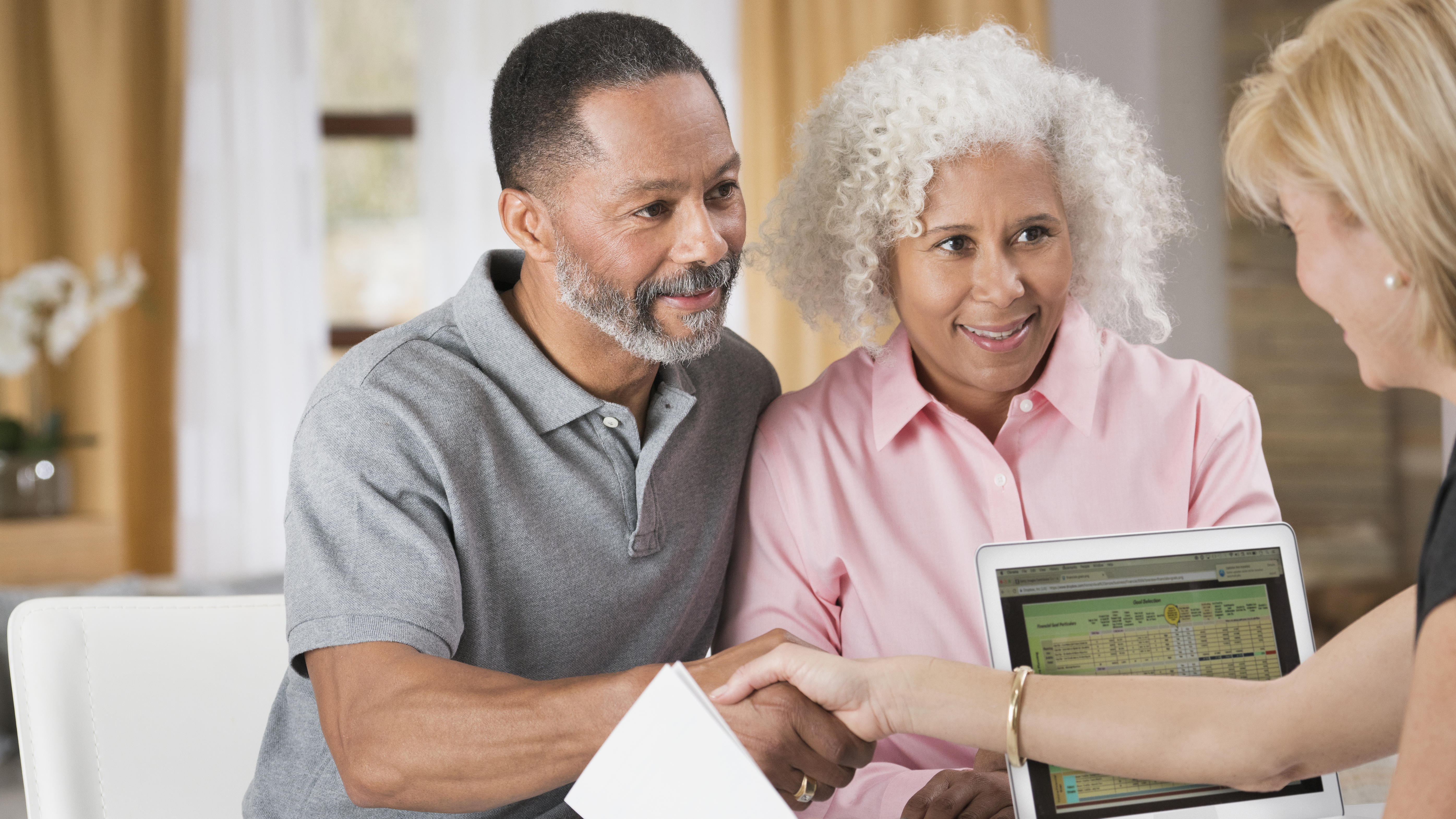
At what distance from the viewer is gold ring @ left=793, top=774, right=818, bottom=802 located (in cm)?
112

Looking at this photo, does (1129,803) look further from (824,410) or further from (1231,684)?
(824,410)

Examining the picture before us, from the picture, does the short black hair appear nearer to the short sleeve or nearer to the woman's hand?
the woman's hand

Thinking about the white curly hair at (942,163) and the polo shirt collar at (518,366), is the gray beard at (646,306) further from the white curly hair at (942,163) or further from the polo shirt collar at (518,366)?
the white curly hair at (942,163)

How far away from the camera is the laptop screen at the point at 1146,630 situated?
40.0 inches

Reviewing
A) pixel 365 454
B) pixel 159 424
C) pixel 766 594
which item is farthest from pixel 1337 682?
pixel 159 424

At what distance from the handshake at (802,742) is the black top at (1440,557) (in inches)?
17.1

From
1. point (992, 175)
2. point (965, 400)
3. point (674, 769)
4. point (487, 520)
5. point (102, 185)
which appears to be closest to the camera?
point (674, 769)

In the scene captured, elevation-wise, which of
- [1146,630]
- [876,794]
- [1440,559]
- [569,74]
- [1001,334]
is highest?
[569,74]

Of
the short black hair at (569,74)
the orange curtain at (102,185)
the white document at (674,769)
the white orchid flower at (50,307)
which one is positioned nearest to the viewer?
the white document at (674,769)

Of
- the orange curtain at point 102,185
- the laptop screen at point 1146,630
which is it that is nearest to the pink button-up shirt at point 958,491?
the laptop screen at point 1146,630

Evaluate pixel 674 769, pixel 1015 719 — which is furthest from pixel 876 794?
pixel 674 769

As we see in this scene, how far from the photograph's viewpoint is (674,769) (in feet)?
3.02

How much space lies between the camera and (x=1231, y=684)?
41.4 inches

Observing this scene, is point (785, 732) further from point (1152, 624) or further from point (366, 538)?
point (366, 538)
